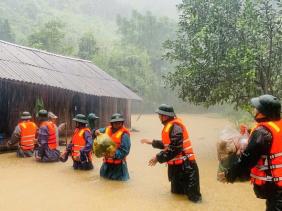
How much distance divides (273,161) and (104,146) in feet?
14.5

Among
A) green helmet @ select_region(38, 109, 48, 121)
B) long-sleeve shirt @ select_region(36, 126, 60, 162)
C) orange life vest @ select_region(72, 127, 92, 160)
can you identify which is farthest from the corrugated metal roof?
orange life vest @ select_region(72, 127, 92, 160)

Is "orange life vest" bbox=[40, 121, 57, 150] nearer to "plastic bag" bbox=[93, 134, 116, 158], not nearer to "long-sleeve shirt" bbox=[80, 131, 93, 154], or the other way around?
"long-sleeve shirt" bbox=[80, 131, 93, 154]

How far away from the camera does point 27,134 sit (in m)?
11.1

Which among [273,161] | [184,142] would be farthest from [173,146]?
[273,161]

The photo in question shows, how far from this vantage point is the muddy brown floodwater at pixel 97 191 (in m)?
6.51

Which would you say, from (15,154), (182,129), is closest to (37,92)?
(15,154)

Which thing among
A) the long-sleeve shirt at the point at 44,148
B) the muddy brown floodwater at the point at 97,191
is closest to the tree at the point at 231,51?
the muddy brown floodwater at the point at 97,191

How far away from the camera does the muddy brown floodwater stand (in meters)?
6.51

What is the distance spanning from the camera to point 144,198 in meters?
7.08

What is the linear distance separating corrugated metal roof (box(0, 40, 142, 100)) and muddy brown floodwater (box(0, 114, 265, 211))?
3645mm

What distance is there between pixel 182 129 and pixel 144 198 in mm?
1551

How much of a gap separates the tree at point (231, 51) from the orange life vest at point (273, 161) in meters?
6.78

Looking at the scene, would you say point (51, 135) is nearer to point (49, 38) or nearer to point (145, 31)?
point (49, 38)

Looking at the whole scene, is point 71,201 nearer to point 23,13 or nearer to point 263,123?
point 263,123
